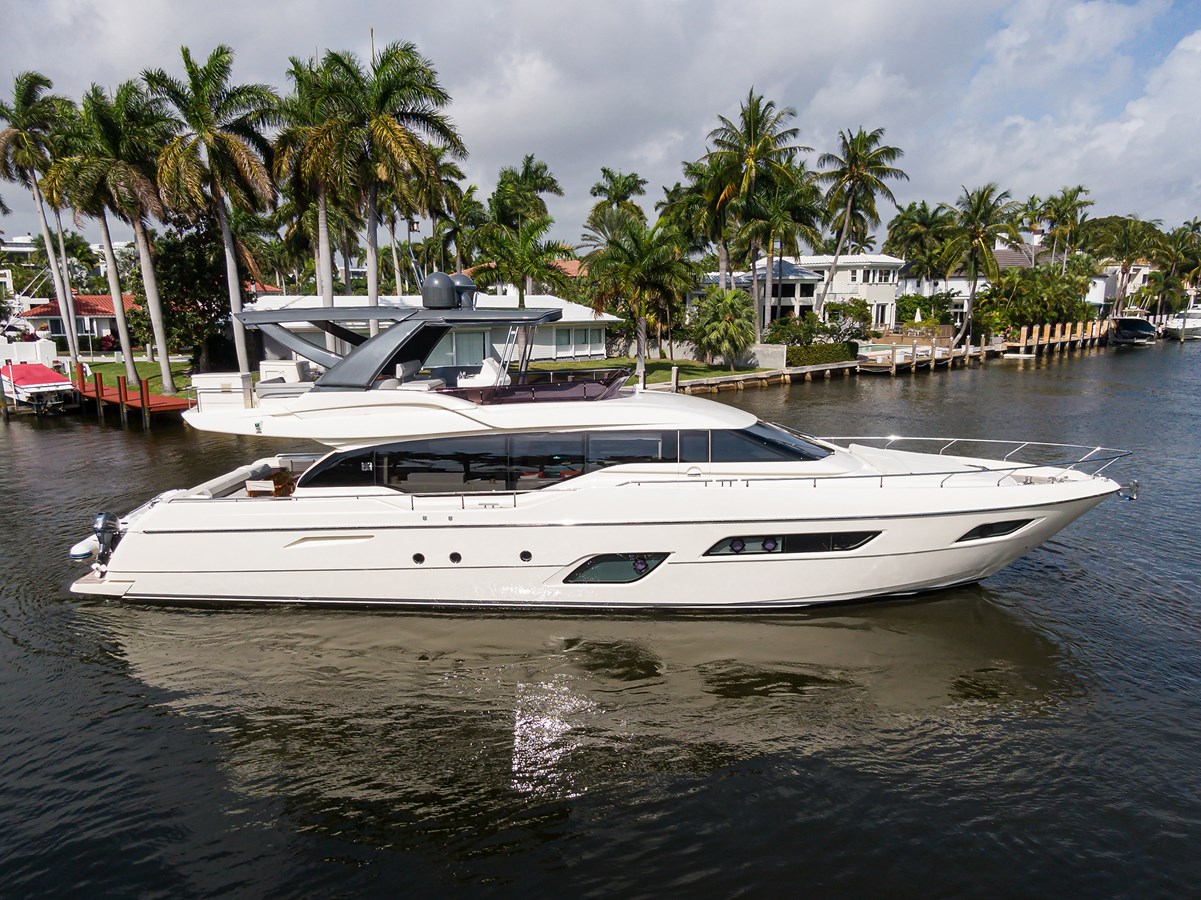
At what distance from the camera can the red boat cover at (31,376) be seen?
23.6 m

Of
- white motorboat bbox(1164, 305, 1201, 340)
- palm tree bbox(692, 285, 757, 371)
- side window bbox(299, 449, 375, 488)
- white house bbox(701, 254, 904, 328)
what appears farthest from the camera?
white motorboat bbox(1164, 305, 1201, 340)

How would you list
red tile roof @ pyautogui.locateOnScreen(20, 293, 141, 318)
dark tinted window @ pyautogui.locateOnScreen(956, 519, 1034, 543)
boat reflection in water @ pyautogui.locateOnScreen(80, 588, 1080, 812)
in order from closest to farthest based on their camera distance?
boat reflection in water @ pyautogui.locateOnScreen(80, 588, 1080, 812) → dark tinted window @ pyautogui.locateOnScreen(956, 519, 1034, 543) → red tile roof @ pyautogui.locateOnScreen(20, 293, 141, 318)

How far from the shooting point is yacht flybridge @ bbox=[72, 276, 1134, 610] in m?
8.30

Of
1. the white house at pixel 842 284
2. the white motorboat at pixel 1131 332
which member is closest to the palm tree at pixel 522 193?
the white house at pixel 842 284

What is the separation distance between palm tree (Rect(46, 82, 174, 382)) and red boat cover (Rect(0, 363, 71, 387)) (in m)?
5.43

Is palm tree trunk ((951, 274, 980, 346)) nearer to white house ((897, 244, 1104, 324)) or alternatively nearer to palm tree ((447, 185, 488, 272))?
white house ((897, 244, 1104, 324))

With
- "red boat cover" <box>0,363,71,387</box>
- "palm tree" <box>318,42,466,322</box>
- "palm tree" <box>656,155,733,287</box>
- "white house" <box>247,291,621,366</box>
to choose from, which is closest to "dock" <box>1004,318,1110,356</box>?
"palm tree" <box>656,155,733,287</box>

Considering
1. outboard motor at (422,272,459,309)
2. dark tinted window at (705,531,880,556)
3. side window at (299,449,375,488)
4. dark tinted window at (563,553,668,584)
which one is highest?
outboard motor at (422,272,459,309)

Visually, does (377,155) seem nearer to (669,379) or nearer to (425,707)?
(669,379)

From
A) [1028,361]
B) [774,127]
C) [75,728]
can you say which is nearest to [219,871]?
[75,728]

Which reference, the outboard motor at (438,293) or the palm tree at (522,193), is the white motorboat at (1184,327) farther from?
the outboard motor at (438,293)

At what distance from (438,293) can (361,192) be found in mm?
16412

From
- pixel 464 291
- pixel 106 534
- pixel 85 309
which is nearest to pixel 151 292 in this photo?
pixel 106 534

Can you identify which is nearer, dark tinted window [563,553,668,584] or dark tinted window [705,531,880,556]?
dark tinted window [705,531,880,556]
